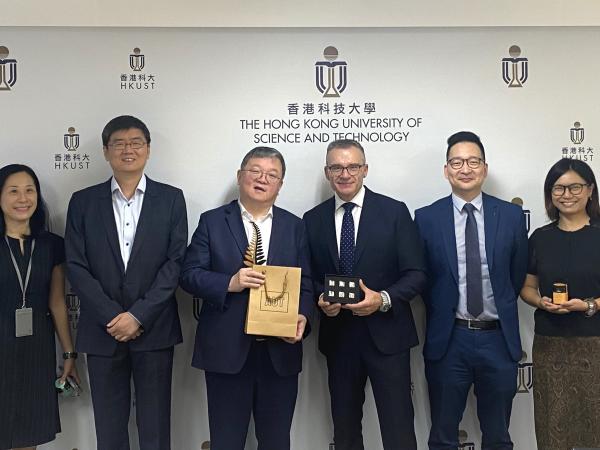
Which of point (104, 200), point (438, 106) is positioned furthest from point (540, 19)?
point (104, 200)

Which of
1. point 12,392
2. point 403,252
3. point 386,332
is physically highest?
point 403,252

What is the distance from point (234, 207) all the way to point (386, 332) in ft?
3.28

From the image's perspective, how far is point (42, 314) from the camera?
2.92 metres

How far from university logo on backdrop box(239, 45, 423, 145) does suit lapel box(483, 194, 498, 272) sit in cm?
68

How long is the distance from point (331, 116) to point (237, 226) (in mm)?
1019

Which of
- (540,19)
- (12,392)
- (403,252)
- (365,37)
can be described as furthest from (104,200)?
(540,19)

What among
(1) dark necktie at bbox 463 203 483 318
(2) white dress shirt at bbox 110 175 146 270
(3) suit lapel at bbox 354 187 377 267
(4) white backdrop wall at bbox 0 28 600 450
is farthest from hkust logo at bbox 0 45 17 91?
(1) dark necktie at bbox 463 203 483 318

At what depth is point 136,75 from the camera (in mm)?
3297

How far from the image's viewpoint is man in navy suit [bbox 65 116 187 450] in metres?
2.74

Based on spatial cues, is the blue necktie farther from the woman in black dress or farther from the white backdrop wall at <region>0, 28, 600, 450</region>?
the woman in black dress

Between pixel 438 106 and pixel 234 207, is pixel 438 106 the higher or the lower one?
the higher one

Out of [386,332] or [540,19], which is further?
[540,19]

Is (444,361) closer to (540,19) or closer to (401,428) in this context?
(401,428)

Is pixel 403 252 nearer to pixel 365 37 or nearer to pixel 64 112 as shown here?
pixel 365 37
